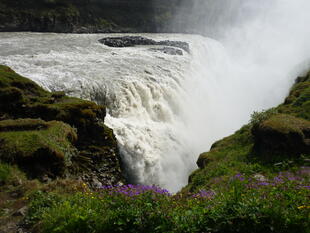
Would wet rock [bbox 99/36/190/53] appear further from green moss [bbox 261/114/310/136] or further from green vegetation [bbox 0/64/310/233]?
green moss [bbox 261/114/310/136]

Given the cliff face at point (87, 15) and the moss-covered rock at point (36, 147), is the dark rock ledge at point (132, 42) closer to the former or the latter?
the cliff face at point (87, 15)

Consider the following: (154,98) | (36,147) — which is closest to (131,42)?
(154,98)

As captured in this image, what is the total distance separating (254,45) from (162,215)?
7250 centimetres

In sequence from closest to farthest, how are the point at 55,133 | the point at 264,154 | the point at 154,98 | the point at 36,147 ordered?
the point at 36,147 < the point at 55,133 < the point at 264,154 < the point at 154,98

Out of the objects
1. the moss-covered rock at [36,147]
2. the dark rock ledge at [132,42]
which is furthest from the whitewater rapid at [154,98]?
the dark rock ledge at [132,42]

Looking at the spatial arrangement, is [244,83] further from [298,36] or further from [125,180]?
[125,180]

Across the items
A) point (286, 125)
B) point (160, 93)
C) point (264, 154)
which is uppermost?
point (160, 93)

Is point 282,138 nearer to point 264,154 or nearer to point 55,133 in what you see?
point 264,154

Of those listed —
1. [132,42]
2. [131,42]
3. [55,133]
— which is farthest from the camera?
[132,42]

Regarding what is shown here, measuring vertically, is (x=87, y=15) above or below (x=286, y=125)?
above

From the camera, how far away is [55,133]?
10.9 m

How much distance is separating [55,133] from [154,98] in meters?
14.2

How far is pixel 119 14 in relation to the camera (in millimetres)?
85625

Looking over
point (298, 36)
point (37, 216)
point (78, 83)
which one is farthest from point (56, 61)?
point (298, 36)
